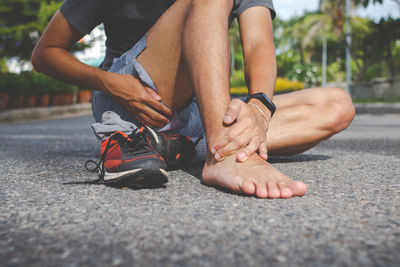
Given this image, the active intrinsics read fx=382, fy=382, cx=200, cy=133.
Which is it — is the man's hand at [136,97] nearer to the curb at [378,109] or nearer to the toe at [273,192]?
the toe at [273,192]

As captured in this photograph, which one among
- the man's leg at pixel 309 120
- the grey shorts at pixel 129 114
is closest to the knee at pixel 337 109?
the man's leg at pixel 309 120

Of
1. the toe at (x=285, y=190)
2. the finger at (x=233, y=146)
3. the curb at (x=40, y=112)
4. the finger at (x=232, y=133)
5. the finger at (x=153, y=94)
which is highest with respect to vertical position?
the finger at (x=153, y=94)

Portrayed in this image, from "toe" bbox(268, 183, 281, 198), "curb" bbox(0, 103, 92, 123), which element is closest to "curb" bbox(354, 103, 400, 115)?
"curb" bbox(0, 103, 92, 123)

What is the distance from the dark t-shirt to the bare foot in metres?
0.72

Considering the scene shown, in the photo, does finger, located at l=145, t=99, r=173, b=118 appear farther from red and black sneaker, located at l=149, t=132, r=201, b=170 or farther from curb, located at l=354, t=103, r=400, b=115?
curb, located at l=354, t=103, r=400, b=115

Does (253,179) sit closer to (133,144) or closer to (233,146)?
(233,146)

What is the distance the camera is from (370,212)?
39.2 inches

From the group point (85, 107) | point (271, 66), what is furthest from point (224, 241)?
point (85, 107)

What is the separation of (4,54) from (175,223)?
12647mm

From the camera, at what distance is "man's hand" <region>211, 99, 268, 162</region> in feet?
3.86

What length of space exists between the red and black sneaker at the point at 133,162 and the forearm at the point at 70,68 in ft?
1.03

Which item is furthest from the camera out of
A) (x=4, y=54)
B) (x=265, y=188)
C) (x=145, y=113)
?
(x=4, y=54)

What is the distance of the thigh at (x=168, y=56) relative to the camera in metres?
1.52

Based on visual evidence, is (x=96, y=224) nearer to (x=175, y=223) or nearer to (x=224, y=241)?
(x=175, y=223)
